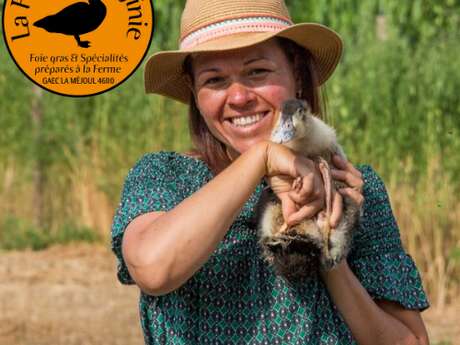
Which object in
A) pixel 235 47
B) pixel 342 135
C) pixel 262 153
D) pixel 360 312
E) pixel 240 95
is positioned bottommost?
pixel 342 135

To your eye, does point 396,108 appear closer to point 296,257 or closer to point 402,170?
point 402,170

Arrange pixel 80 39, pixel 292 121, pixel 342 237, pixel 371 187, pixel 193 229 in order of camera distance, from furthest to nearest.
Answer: pixel 80 39 → pixel 371 187 → pixel 342 237 → pixel 292 121 → pixel 193 229

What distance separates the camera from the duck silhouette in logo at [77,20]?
209 inches

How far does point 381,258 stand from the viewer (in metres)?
2.66

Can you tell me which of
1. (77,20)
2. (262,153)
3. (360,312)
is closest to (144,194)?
(262,153)

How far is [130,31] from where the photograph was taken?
529cm

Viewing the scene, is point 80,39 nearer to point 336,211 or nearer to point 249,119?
point 249,119

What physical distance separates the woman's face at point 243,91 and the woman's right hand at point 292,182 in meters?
0.19

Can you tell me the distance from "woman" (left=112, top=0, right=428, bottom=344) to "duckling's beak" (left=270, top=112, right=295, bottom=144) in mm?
44

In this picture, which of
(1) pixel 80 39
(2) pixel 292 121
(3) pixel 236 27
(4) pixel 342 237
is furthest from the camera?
(1) pixel 80 39

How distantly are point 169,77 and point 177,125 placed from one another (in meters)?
5.27

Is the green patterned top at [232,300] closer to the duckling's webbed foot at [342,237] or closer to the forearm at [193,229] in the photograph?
the duckling's webbed foot at [342,237]

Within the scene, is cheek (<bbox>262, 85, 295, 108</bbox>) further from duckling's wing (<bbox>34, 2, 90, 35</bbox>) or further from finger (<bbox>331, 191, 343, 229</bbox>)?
duckling's wing (<bbox>34, 2, 90, 35</bbox>)

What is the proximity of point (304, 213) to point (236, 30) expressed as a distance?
23.0 inches
